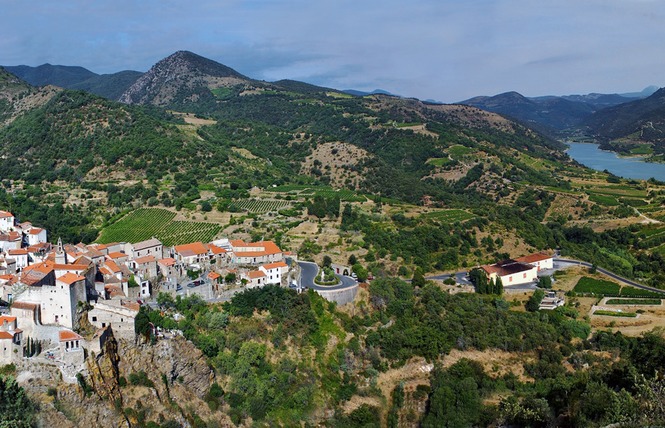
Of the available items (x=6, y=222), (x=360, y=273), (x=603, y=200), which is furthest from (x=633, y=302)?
(x=6, y=222)

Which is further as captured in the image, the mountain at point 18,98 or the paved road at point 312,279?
the mountain at point 18,98

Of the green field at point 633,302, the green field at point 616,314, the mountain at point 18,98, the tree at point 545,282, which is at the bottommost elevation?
the green field at point 616,314

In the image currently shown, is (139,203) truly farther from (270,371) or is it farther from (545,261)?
(545,261)

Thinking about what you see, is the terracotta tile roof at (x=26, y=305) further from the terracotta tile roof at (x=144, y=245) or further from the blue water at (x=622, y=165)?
the blue water at (x=622, y=165)

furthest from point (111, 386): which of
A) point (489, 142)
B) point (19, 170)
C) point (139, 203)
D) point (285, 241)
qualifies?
point (489, 142)

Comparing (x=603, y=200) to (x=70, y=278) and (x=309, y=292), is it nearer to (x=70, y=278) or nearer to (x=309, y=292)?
(x=309, y=292)

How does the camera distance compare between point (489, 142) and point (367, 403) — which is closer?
point (367, 403)

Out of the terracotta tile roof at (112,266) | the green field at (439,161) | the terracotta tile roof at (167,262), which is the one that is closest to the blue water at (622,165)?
the green field at (439,161)
